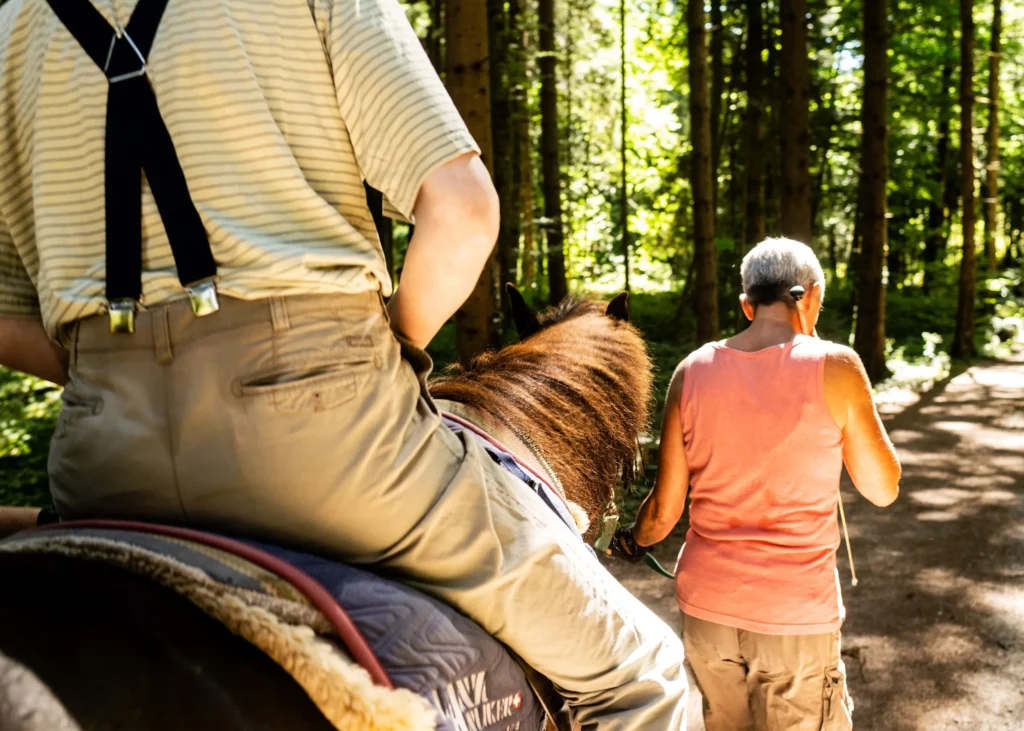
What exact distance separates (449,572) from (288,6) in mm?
1048

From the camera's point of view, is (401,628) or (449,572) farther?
(449,572)

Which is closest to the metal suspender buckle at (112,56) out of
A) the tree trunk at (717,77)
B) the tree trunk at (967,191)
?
the tree trunk at (717,77)

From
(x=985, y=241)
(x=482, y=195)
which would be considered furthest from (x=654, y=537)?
(x=985, y=241)

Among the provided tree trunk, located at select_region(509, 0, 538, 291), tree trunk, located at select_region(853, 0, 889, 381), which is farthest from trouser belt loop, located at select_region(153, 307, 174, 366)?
tree trunk, located at select_region(853, 0, 889, 381)

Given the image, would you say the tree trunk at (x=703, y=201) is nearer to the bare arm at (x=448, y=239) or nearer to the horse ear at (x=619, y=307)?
the horse ear at (x=619, y=307)

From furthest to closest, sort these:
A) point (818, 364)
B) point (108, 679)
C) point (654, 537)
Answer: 1. point (654, 537)
2. point (818, 364)
3. point (108, 679)

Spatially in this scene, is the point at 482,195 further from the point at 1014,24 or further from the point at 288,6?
the point at 1014,24

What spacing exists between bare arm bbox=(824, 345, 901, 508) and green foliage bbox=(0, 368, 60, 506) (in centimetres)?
646

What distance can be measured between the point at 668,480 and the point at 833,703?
0.89 meters

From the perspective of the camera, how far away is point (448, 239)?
1619 mm

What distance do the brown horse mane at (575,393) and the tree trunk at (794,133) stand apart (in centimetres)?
834

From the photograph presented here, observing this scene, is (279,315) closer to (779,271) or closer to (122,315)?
(122,315)

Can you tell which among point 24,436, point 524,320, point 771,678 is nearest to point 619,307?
point 524,320

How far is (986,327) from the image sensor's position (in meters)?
19.0
